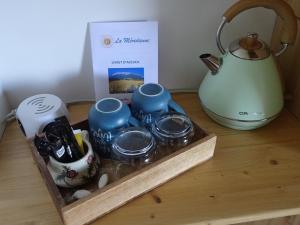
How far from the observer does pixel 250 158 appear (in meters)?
0.69

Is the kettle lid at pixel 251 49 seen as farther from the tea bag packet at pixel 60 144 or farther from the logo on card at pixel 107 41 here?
the tea bag packet at pixel 60 144

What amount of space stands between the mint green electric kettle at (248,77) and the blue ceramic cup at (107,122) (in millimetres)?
217

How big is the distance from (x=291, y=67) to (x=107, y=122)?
49cm

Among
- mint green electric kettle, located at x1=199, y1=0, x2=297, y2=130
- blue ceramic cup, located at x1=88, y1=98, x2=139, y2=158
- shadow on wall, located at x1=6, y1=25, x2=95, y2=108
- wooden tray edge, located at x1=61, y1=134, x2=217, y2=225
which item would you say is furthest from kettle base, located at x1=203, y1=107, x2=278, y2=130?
shadow on wall, located at x1=6, y1=25, x2=95, y2=108

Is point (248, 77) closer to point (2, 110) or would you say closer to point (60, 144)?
point (60, 144)

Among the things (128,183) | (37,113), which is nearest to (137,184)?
(128,183)

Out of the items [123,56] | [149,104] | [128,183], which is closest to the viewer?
[128,183]

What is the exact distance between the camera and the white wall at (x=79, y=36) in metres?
0.71

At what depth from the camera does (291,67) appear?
791mm

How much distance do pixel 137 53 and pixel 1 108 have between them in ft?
1.16

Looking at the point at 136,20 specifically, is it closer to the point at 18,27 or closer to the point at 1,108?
the point at 18,27

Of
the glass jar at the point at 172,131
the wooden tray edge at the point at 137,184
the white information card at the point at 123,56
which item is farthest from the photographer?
the white information card at the point at 123,56

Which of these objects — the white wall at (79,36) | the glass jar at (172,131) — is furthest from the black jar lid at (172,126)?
the white wall at (79,36)

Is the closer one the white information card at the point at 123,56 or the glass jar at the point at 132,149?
the glass jar at the point at 132,149
